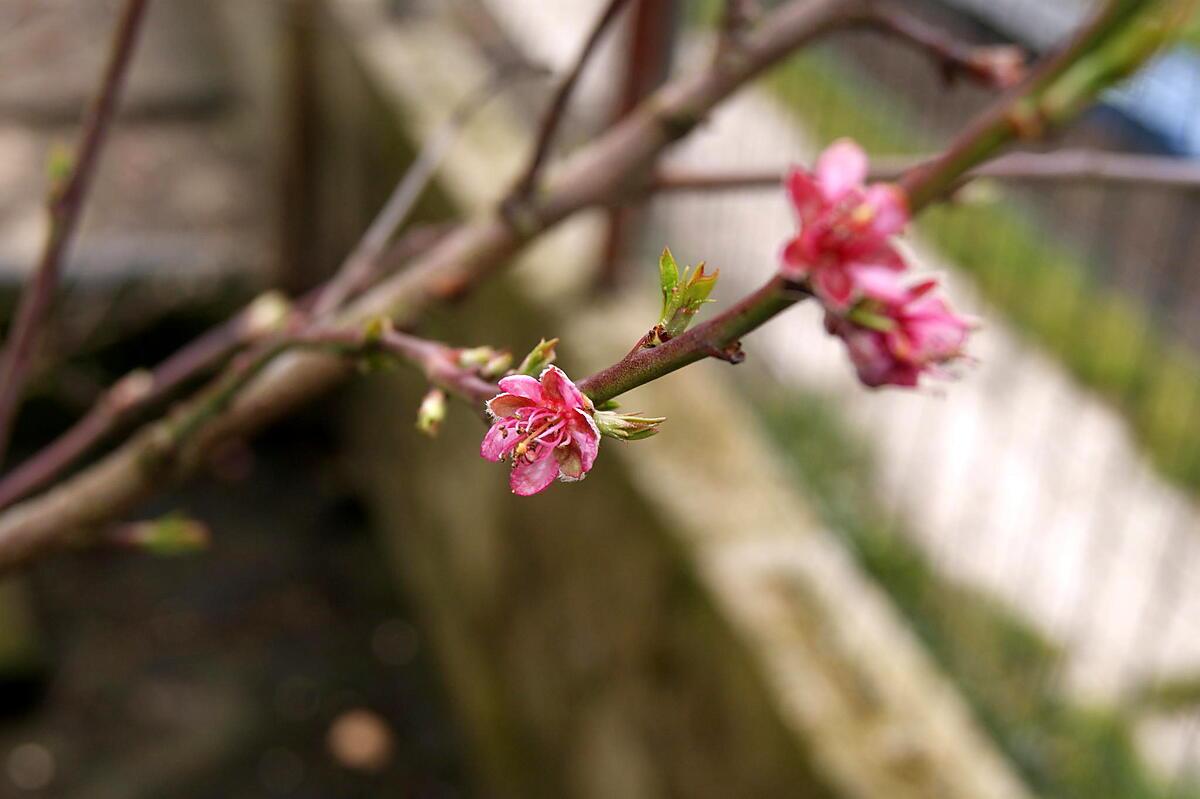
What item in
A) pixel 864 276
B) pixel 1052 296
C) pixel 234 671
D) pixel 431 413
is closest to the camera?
pixel 864 276

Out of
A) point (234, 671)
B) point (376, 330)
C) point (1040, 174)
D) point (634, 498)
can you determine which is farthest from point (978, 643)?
point (234, 671)

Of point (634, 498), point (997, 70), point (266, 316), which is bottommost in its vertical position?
point (997, 70)

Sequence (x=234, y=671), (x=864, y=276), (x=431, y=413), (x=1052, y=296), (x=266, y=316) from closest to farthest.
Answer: (x=864, y=276) → (x=431, y=413) → (x=266, y=316) → (x=1052, y=296) → (x=234, y=671)

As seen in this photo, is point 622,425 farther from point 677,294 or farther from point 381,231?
point 381,231

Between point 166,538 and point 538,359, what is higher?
point 166,538

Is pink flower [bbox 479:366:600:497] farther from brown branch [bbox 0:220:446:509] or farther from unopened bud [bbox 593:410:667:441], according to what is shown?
brown branch [bbox 0:220:446:509]

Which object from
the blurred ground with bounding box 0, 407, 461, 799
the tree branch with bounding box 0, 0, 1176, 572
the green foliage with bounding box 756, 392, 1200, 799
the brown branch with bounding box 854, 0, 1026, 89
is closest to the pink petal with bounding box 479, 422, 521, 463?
the tree branch with bounding box 0, 0, 1176, 572

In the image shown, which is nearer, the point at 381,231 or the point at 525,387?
the point at 525,387

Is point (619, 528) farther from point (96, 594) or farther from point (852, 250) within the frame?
point (96, 594)
